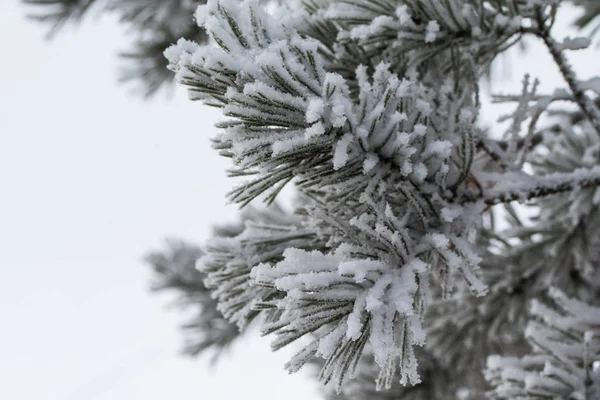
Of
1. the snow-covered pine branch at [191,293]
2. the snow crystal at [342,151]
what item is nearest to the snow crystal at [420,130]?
the snow crystal at [342,151]

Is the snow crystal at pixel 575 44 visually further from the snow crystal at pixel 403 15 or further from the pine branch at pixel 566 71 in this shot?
the snow crystal at pixel 403 15

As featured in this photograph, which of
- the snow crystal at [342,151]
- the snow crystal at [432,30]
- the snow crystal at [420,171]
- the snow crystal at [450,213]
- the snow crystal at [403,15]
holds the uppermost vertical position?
the snow crystal at [403,15]

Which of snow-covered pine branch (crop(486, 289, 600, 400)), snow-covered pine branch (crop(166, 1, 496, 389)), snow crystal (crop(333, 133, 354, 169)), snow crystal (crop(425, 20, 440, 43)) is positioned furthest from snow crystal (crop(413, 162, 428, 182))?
snow-covered pine branch (crop(486, 289, 600, 400))

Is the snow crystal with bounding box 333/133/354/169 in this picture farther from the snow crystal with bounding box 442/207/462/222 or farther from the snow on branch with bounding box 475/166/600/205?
the snow on branch with bounding box 475/166/600/205

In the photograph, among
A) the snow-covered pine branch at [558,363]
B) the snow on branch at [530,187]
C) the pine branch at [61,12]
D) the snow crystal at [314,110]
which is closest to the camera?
the snow crystal at [314,110]

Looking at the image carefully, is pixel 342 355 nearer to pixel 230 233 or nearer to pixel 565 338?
pixel 565 338

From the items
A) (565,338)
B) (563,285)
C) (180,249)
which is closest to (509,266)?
(563,285)

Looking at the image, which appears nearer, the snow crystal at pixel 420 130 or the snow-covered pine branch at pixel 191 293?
the snow crystal at pixel 420 130

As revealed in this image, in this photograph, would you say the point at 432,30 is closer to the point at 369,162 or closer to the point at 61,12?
the point at 369,162

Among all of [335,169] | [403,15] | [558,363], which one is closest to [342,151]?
[335,169]
